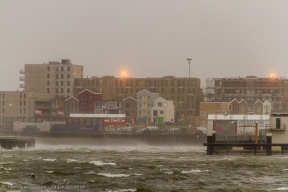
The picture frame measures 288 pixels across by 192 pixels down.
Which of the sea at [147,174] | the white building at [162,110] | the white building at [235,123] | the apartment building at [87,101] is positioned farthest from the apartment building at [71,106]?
the sea at [147,174]

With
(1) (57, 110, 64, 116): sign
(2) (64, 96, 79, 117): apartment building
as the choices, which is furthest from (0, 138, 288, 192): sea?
(1) (57, 110, 64, 116): sign

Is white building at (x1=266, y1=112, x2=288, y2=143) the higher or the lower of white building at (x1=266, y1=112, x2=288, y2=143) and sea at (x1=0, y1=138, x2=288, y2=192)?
the higher

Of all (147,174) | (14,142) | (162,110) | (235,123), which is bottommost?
(147,174)

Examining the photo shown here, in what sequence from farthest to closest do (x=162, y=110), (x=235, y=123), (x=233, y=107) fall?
(x=162, y=110) < (x=233, y=107) < (x=235, y=123)

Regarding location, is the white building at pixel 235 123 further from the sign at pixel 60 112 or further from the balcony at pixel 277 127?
the sign at pixel 60 112

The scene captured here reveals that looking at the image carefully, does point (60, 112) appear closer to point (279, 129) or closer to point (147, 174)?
point (279, 129)

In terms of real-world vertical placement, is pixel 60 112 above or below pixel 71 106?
below

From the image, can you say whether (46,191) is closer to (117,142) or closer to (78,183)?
(78,183)

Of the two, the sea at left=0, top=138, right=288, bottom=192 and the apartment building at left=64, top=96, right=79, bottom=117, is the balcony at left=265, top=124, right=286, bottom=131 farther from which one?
the apartment building at left=64, top=96, right=79, bottom=117

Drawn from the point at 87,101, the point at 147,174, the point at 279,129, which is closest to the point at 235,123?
the point at 279,129

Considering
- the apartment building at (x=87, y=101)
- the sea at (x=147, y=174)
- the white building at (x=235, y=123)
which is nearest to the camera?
the sea at (x=147, y=174)

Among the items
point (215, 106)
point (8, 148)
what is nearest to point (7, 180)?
point (8, 148)

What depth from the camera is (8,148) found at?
114188mm

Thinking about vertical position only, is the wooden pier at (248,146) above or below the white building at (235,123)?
below
